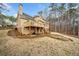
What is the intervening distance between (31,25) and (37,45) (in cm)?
28

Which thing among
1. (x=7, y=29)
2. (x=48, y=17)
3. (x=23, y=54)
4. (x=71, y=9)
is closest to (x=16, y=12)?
(x=7, y=29)

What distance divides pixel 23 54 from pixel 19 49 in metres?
0.08

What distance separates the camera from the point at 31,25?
1.90 meters

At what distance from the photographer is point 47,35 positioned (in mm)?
1903

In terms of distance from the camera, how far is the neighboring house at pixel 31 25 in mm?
1893

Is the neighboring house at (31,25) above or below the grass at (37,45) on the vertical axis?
above

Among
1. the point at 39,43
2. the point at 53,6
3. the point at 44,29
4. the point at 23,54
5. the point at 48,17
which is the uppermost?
the point at 53,6

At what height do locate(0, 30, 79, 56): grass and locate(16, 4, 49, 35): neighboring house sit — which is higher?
locate(16, 4, 49, 35): neighboring house

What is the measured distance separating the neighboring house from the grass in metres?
0.08

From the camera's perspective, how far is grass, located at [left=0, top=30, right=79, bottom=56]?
1.85 meters

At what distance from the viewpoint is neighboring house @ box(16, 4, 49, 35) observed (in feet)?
6.21

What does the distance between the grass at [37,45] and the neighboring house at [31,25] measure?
81 mm

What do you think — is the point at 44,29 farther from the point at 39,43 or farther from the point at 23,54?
the point at 23,54

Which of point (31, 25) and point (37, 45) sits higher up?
point (31, 25)
